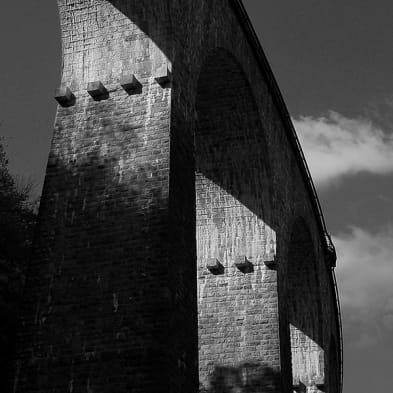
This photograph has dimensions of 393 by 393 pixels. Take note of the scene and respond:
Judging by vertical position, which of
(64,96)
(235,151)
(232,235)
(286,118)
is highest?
(286,118)

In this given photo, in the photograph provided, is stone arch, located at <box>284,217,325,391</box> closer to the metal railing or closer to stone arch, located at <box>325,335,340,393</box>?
the metal railing

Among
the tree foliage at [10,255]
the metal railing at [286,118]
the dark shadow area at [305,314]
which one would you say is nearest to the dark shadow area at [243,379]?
the tree foliage at [10,255]

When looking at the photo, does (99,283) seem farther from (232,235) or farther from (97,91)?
(232,235)

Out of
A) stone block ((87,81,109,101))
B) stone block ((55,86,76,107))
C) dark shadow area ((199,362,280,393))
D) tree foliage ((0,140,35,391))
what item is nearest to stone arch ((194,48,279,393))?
dark shadow area ((199,362,280,393))

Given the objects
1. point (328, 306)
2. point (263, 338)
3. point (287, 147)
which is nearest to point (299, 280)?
point (328, 306)

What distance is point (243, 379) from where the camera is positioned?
559 inches

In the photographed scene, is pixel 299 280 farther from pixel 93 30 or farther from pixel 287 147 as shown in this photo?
pixel 93 30

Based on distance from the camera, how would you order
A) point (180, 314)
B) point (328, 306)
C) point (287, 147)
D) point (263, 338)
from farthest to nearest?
point (328, 306), point (287, 147), point (263, 338), point (180, 314)

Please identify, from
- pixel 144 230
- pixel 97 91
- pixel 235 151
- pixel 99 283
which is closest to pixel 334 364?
pixel 235 151

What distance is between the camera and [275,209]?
50.9 ft

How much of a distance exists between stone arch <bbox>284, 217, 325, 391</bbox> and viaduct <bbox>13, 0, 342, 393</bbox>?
4598 mm

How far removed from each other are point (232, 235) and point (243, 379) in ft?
8.47

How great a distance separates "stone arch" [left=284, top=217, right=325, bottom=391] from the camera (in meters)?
19.5

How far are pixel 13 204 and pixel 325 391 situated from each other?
8787 millimetres
